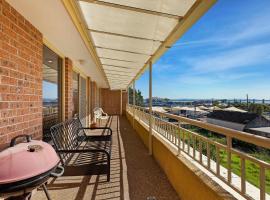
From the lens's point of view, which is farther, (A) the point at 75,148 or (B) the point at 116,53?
(B) the point at 116,53

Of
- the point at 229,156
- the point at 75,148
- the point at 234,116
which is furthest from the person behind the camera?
the point at 234,116

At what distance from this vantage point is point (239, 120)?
49.6 ft

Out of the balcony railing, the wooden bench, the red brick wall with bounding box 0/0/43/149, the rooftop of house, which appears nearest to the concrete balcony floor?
the wooden bench

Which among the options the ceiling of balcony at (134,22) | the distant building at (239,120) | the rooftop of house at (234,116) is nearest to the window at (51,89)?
the ceiling of balcony at (134,22)

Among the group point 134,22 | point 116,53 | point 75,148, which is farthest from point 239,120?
point 134,22

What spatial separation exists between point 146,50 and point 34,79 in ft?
7.11

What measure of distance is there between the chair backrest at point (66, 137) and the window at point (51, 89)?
318mm

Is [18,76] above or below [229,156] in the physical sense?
above

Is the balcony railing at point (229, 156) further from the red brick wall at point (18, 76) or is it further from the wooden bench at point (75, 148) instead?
the red brick wall at point (18, 76)

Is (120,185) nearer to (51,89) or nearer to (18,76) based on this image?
(18,76)

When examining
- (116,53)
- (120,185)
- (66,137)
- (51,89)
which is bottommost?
(120,185)

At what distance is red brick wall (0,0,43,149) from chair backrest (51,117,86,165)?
31 centimetres

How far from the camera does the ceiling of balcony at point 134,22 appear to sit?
221cm

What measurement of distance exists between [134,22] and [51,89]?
2.22m
